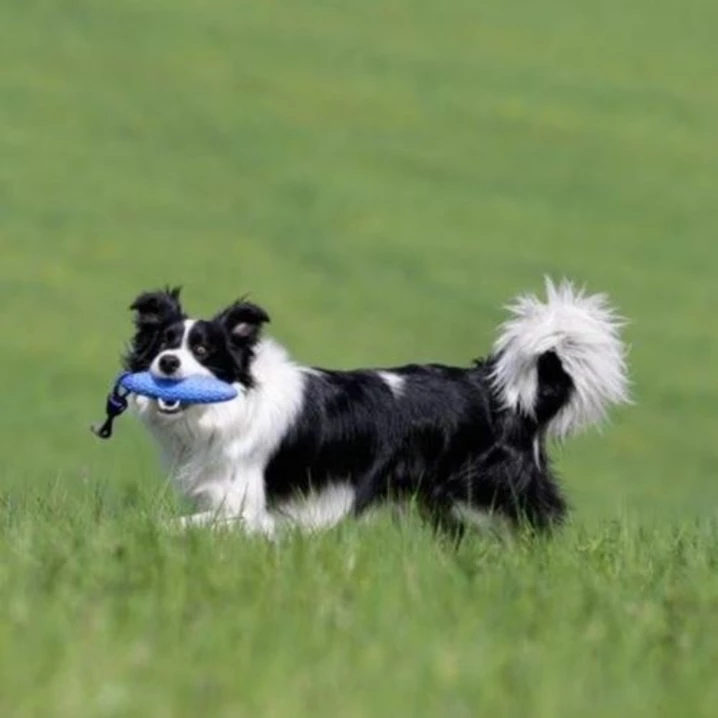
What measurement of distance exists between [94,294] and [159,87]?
28.3 feet

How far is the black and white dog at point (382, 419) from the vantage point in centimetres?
910

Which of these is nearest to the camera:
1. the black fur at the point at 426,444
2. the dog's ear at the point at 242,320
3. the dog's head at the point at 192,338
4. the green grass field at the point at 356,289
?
the green grass field at the point at 356,289

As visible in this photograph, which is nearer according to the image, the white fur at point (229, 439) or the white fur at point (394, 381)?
the white fur at point (229, 439)

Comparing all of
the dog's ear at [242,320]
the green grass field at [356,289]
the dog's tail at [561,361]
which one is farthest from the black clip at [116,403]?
→ the dog's tail at [561,361]

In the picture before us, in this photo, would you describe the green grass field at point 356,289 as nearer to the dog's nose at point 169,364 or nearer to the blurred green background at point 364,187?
the blurred green background at point 364,187

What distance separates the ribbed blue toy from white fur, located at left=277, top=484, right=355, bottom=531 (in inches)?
21.6

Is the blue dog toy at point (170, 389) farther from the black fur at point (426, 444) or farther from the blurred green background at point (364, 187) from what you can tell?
the blurred green background at point (364, 187)

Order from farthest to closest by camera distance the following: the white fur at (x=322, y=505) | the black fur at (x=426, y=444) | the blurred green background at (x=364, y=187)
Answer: the blurred green background at (x=364, y=187) → the black fur at (x=426, y=444) → the white fur at (x=322, y=505)

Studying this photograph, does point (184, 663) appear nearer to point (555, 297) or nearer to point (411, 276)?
point (555, 297)

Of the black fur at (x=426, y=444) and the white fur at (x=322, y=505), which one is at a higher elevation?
the black fur at (x=426, y=444)

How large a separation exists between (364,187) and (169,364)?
→ 24848mm

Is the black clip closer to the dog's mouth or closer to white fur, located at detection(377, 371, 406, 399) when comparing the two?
the dog's mouth

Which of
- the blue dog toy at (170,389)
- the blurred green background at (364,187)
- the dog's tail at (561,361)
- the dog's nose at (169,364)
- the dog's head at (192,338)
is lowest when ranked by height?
the blue dog toy at (170,389)

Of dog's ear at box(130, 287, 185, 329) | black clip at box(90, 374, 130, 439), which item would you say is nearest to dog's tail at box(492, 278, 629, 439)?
dog's ear at box(130, 287, 185, 329)
